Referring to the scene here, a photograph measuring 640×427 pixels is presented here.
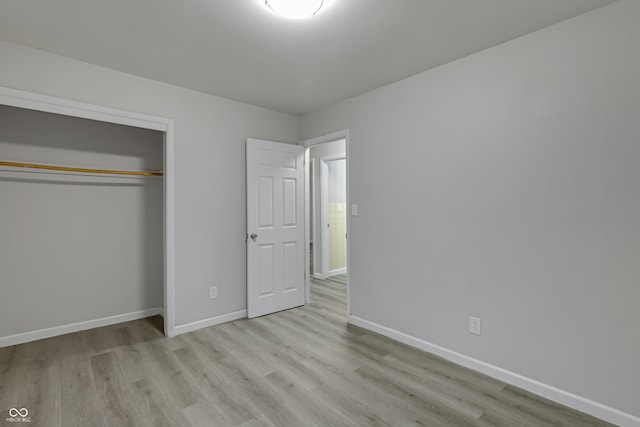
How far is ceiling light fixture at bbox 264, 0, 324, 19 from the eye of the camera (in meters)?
1.79

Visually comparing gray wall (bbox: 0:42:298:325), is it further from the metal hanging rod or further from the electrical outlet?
the electrical outlet

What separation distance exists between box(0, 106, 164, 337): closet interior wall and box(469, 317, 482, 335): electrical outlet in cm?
339

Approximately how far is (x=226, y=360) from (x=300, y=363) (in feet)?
2.05

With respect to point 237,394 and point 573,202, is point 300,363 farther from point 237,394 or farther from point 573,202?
point 573,202

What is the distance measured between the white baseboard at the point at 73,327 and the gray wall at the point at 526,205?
2754mm

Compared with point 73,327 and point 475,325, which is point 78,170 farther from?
point 475,325

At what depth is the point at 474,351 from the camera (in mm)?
2502

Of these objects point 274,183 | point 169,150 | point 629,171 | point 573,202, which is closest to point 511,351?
point 573,202

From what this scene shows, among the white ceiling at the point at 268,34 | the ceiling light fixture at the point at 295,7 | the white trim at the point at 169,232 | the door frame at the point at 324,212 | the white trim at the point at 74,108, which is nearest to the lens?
the ceiling light fixture at the point at 295,7

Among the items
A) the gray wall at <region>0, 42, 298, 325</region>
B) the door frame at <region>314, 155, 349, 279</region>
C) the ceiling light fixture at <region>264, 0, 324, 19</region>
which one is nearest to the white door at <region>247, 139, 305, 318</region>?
the gray wall at <region>0, 42, 298, 325</region>

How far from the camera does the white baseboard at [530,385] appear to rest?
1877 mm

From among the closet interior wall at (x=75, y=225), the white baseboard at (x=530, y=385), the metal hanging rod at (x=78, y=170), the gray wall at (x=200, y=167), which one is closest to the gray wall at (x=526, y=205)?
the white baseboard at (x=530, y=385)

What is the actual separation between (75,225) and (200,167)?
140 centimetres

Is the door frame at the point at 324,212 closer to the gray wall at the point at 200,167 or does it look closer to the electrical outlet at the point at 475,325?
the gray wall at the point at 200,167
